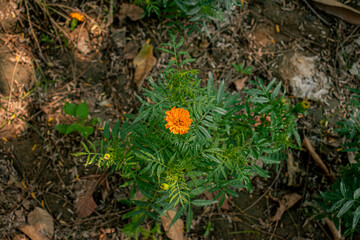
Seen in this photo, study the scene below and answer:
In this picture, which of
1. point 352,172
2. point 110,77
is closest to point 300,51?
point 352,172

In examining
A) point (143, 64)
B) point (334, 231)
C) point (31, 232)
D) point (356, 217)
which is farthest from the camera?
point (143, 64)

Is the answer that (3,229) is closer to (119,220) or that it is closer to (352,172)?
(119,220)

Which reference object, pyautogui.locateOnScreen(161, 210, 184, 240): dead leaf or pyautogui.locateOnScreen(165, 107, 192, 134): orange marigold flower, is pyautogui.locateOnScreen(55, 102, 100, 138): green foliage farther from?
pyautogui.locateOnScreen(165, 107, 192, 134): orange marigold flower

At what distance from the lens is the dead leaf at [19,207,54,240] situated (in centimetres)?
300

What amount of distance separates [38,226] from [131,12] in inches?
104

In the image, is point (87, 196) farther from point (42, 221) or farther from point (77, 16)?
point (77, 16)

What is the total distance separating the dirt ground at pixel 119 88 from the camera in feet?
10.3

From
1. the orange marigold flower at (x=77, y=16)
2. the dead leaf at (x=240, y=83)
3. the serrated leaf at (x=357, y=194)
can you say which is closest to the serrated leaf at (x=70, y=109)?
the orange marigold flower at (x=77, y=16)

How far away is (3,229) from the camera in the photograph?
298cm

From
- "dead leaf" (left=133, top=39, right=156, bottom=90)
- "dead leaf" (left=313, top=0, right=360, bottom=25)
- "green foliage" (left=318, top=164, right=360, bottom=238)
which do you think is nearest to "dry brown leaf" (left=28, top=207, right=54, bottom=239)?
"dead leaf" (left=133, top=39, right=156, bottom=90)

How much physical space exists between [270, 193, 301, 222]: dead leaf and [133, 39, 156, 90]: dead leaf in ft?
7.15

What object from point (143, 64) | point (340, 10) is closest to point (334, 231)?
point (340, 10)

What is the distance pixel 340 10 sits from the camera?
372cm

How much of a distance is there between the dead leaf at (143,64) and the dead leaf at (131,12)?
0.43 m
